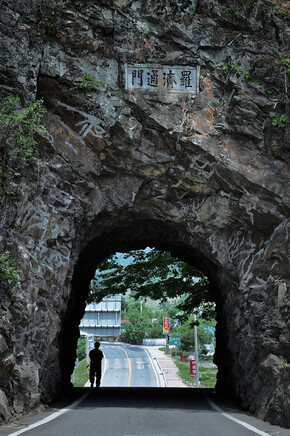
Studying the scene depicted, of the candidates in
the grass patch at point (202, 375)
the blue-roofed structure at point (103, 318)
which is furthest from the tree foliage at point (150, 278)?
the blue-roofed structure at point (103, 318)

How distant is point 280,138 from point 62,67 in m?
5.13

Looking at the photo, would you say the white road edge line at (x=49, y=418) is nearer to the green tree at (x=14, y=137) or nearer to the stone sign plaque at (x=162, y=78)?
the green tree at (x=14, y=137)

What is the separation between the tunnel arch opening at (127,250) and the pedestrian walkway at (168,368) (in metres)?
17.2

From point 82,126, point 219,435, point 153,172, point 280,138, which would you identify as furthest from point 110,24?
point 219,435

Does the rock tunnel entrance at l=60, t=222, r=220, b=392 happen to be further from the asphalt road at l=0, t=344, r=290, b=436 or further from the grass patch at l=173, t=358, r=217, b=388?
the grass patch at l=173, t=358, r=217, b=388

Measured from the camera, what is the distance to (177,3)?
42.5ft

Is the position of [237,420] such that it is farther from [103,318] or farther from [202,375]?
[103,318]

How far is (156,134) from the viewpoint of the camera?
1269 cm

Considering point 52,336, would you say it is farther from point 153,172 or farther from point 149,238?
point 149,238

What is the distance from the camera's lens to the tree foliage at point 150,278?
66.1 feet

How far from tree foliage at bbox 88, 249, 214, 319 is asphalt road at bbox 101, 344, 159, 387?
17.1 metres

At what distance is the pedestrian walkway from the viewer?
3545 centimetres

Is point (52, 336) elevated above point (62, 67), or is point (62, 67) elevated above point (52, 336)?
point (62, 67)

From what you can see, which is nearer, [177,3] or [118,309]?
[177,3]
